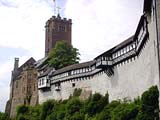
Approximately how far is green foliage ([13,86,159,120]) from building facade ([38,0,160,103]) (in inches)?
53.3

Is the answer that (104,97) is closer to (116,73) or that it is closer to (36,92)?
(116,73)

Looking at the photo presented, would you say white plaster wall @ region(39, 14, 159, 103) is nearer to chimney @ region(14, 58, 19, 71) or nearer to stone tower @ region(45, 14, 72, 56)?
chimney @ region(14, 58, 19, 71)

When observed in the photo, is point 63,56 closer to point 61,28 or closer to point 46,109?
point 46,109

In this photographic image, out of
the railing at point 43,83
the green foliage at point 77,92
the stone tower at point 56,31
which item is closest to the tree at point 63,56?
the railing at point 43,83

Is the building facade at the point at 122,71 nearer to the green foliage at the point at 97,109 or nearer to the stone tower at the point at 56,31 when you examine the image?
the green foliage at the point at 97,109

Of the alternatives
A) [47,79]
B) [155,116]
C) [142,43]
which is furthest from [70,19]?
[155,116]

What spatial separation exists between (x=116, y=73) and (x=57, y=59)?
26543 mm

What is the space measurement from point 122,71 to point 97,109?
5620 millimetres

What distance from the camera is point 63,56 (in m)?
70.5

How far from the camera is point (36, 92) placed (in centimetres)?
7025

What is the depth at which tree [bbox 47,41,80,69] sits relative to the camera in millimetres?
69875

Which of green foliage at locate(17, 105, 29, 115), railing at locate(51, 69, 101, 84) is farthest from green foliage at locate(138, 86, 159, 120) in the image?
green foliage at locate(17, 105, 29, 115)

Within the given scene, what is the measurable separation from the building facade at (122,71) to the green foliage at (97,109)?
4.44 feet

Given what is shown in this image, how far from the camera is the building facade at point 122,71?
96.9 feet
